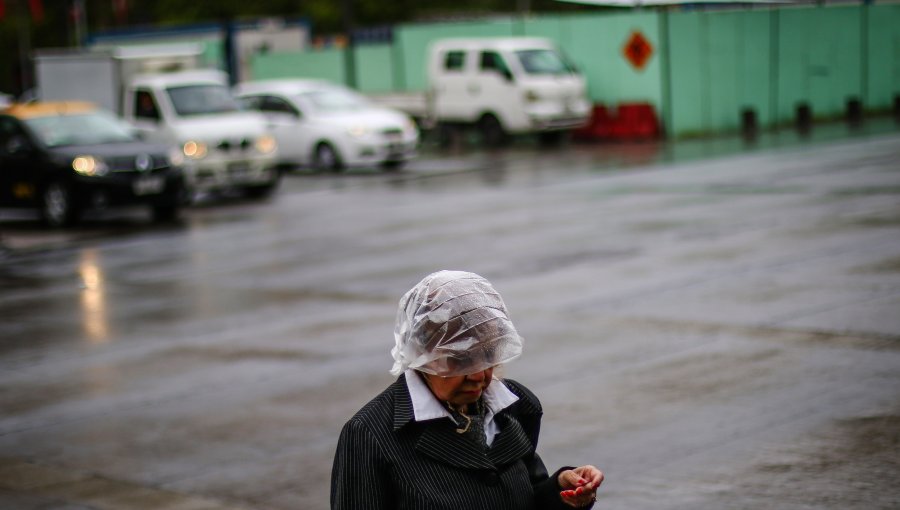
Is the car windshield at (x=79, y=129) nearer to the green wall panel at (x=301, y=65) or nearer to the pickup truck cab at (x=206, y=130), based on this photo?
the pickup truck cab at (x=206, y=130)

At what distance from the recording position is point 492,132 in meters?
30.4

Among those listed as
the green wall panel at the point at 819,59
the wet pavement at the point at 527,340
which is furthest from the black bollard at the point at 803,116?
the wet pavement at the point at 527,340

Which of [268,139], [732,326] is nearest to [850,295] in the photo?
[732,326]

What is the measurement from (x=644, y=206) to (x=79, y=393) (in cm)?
979

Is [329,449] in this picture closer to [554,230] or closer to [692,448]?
[692,448]

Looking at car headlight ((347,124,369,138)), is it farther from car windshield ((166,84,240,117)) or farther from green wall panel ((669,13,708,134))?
green wall panel ((669,13,708,134))

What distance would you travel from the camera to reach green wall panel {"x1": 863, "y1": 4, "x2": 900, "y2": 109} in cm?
3288

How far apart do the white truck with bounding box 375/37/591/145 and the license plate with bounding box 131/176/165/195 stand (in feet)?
38.8

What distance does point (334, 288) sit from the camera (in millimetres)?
12297

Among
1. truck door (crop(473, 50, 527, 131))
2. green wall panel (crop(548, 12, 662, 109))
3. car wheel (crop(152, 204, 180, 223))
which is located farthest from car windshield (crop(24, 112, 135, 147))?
green wall panel (crop(548, 12, 662, 109))

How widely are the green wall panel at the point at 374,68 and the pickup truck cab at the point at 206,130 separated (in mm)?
13462

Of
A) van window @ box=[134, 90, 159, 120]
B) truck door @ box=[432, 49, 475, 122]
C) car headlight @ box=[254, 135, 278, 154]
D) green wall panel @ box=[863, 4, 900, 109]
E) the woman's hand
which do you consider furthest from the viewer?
green wall panel @ box=[863, 4, 900, 109]

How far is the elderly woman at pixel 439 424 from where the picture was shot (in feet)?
9.96

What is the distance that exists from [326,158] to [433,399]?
2328 cm
